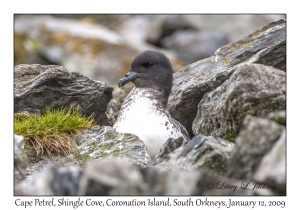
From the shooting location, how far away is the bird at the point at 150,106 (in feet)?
31.8

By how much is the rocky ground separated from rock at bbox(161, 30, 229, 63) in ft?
48.7

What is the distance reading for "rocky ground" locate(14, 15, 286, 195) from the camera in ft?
20.6

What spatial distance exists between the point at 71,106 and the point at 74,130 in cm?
75

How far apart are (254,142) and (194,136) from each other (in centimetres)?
354

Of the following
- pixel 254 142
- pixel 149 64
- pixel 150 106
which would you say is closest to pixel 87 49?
pixel 149 64

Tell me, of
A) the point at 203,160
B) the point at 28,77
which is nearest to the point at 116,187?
the point at 203,160

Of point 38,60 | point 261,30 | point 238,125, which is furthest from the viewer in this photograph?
point 38,60

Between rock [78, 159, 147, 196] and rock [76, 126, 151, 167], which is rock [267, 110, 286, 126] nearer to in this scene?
rock [78, 159, 147, 196]

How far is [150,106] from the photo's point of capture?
33.2ft

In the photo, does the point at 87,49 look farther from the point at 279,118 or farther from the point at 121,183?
the point at 121,183

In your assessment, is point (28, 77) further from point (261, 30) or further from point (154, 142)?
point (261, 30)

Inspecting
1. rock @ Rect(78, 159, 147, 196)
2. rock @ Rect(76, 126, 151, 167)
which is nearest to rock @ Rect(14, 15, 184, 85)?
rock @ Rect(76, 126, 151, 167)

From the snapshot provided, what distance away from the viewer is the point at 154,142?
9.67 m

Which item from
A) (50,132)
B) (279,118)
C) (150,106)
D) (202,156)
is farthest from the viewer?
(150,106)
